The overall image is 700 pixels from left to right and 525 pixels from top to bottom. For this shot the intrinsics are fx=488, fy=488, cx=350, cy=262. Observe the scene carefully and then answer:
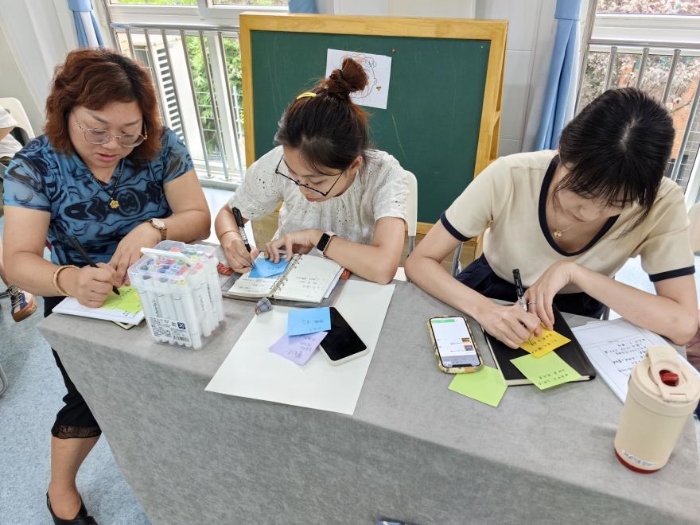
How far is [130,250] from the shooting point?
3.80 ft

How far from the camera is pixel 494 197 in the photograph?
116 centimetres

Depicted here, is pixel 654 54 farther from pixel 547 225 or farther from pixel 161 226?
pixel 161 226

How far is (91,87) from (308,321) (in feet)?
2.44

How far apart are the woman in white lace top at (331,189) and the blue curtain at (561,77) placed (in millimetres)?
996

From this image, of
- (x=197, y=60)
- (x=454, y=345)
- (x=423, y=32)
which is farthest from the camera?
(x=197, y=60)

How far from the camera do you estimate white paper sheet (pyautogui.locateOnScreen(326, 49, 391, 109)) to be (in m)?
1.93

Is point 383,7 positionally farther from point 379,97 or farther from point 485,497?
point 485,497

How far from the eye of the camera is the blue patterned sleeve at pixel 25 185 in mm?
1171

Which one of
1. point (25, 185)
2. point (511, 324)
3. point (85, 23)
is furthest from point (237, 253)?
point (85, 23)

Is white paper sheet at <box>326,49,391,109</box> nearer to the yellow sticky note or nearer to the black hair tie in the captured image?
the black hair tie

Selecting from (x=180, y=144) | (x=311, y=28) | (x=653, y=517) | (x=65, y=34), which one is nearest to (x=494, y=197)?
(x=653, y=517)

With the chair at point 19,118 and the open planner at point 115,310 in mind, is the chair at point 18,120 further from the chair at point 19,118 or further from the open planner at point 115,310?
the open planner at point 115,310

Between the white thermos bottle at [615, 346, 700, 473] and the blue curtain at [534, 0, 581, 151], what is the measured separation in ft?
4.77

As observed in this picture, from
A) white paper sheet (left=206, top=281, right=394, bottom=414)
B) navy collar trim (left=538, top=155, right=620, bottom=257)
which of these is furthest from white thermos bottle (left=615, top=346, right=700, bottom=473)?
navy collar trim (left=538, top=155, right=620, bottom=257)
